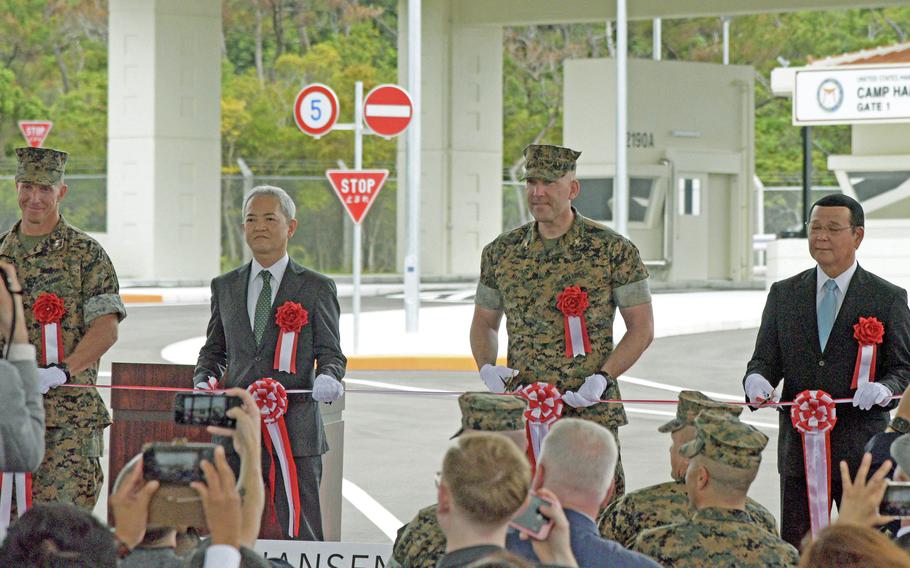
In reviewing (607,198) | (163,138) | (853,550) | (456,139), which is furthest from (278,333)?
(456,139)

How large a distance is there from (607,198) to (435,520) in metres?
30.4

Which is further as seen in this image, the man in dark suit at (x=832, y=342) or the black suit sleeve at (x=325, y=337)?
the black suit sleeve at (x=325, y=337)

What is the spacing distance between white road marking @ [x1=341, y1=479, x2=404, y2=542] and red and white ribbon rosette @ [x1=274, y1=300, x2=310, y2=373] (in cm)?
246

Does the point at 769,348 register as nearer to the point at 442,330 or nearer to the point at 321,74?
the point at 442,330

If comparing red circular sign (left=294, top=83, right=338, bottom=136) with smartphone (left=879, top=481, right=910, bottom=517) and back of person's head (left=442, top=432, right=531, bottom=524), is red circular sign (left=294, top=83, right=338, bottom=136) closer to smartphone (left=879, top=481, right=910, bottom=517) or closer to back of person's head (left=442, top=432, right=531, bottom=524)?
smartphone (left=879, top=481, right=910, bottom=517)

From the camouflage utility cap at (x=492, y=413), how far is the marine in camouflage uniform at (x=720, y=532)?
0.76 m

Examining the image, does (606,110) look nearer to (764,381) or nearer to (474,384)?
(474,384)

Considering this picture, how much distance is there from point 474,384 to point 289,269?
10.7 meters

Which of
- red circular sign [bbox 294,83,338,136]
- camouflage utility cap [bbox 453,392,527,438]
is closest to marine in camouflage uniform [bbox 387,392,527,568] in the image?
camouflage utility cap [bbox 453,392,527,438]

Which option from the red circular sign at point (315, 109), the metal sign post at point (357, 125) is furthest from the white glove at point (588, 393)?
the red circular sign at point (315, 109)

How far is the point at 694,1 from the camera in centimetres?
3434

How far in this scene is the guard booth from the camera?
36.0 metres

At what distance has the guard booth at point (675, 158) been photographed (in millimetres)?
36031

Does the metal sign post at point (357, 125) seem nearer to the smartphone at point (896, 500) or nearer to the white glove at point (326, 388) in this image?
the white glove at point (326, 388)
